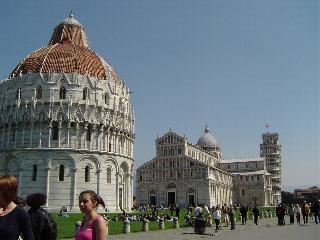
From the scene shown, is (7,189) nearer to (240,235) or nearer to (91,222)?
(91,222)

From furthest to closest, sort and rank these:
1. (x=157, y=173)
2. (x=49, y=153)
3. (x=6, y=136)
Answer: (x=157, y=173) < (x=6, y=136) < (x=49, y=153)

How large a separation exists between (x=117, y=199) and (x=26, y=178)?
11.0 metres

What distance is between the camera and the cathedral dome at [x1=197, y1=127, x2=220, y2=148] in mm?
119938

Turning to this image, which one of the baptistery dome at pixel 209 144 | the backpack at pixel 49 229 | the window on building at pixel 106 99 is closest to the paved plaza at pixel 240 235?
the backpack at pixel 49 229

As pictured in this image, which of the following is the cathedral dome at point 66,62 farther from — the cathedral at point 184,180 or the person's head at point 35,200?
the person's head at point 35,200

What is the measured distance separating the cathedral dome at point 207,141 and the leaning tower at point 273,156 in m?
18.3

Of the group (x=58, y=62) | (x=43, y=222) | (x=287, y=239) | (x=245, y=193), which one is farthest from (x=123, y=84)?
(x=245, y=193)

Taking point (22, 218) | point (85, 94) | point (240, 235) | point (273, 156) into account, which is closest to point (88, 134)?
point (85, 94)

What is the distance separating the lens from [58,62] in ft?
170

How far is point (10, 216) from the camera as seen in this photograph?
5.04 meters

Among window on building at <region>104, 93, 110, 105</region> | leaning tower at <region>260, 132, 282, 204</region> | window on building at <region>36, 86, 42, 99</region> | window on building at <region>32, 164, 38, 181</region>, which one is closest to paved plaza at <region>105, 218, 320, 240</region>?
window on building at <region>32, 164, 38, 181</region>

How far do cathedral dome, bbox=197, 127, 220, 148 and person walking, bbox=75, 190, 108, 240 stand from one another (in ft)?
378

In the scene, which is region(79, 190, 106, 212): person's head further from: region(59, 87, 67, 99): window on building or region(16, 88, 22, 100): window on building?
region(16, 88, 22, 100): window on building

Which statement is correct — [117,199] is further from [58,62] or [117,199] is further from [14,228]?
[14,228]
